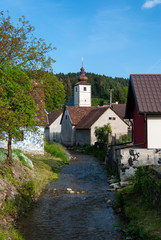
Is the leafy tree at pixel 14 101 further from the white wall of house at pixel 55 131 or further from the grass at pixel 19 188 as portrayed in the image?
the white wall of house at pixel 55 131

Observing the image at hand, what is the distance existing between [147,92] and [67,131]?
1039 inches

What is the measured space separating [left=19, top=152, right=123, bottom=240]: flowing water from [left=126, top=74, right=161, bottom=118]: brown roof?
458 centimetres

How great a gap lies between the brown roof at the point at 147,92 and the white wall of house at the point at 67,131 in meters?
22.1

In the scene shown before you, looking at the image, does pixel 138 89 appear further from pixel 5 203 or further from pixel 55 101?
pixel 5 203

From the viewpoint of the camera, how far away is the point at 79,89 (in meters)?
73.3

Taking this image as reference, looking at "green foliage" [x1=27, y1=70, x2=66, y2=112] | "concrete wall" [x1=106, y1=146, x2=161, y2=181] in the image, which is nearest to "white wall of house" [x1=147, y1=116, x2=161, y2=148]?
"concrete wall" [x1=106, y1=146, x2=161, y2=181]

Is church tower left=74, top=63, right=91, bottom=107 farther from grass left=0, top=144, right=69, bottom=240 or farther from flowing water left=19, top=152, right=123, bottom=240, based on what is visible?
flowing water left=19, top=152, right=123, bottom=240

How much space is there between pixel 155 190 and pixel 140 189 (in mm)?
2102

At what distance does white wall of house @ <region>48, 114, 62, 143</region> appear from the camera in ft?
151

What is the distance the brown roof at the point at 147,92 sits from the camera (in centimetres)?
1314

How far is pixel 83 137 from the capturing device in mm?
34969

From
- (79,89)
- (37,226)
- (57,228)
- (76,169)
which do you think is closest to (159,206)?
(57,228)

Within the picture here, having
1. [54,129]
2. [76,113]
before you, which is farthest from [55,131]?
[76,113]

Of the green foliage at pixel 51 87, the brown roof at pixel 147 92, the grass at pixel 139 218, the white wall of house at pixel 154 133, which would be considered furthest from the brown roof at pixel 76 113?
the grass at pixel 139 218
